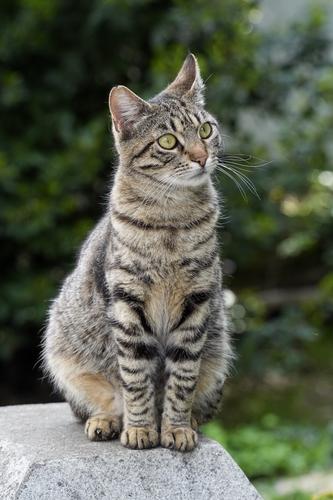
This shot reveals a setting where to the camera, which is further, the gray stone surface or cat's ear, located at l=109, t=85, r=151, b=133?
cat's ear, located at l=109, t=85, r=151, b=133

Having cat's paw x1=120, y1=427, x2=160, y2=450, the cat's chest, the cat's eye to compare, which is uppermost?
the cat's eye

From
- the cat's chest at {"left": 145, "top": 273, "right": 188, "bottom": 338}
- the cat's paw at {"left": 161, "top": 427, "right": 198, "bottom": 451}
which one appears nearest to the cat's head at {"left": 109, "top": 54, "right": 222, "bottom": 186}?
the cat's chest at {"left": 145, "top": 273, "right": 188, "bottom": 338}

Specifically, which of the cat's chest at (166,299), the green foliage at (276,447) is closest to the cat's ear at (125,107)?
the cat's chest at (166,299)

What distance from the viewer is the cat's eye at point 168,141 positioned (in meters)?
3.42

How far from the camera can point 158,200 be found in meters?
3.47

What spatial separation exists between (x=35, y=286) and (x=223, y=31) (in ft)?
6.80

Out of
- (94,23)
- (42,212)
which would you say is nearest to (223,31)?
(94,23)

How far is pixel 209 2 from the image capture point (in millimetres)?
6000

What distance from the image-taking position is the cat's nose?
3359mm

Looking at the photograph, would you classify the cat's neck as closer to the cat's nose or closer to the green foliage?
the cat's nose

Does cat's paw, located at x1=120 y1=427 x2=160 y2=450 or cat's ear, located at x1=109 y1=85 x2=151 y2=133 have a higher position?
cat's ear, located at x1=109 y1=85 x2=151 y2=133

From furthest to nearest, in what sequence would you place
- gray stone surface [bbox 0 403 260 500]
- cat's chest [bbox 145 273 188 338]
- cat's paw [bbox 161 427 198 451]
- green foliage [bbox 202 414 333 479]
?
green foliage [bbox 202 414 333 479] → cat's paw [bbox 161 427 198 451] → cat's chest [bbox 145 273 188 338] → gray stone surface [bbox 0 403 260 500]

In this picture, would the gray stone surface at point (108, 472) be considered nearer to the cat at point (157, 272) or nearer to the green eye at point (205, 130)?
the cat at point (157, 272)

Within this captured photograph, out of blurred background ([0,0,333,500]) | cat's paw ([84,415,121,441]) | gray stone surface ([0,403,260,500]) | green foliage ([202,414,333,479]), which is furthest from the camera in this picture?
green foliage ([202,414,333,479])
